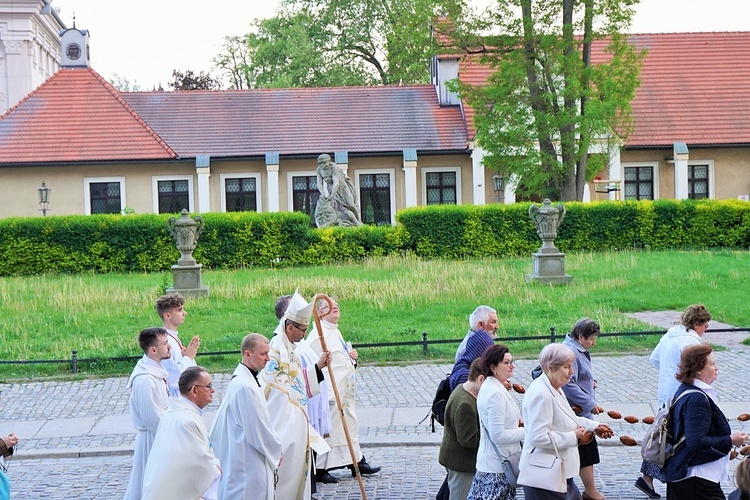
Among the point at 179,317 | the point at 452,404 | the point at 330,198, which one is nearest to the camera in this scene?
the point at 452,404

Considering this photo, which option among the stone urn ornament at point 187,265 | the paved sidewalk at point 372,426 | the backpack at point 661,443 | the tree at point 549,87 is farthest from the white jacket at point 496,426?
the tree at point 549,87

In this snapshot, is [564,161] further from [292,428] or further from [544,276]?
[292,428]

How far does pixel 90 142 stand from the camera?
37.3m

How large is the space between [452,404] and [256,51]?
49.4 metres

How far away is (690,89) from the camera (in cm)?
4084

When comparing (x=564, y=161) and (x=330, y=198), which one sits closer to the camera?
(x=330, y=198)

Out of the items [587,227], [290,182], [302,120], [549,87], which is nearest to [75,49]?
[302,120]

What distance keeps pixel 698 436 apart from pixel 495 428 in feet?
4.48

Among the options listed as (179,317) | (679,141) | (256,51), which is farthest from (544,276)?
(256,51)

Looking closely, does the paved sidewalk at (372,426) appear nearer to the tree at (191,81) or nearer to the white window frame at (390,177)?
the white window frame at (390,177)

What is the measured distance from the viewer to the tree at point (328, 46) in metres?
53.0

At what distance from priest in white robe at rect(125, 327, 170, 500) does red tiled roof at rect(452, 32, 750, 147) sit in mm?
30444

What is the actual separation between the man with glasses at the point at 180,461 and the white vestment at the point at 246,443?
2.73 feet

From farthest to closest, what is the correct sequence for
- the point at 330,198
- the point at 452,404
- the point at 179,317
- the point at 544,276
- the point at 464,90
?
the point at 464,90 → the point at 330,198 → the point at 544,276 → the point at 179,317 → the point at 452,404
